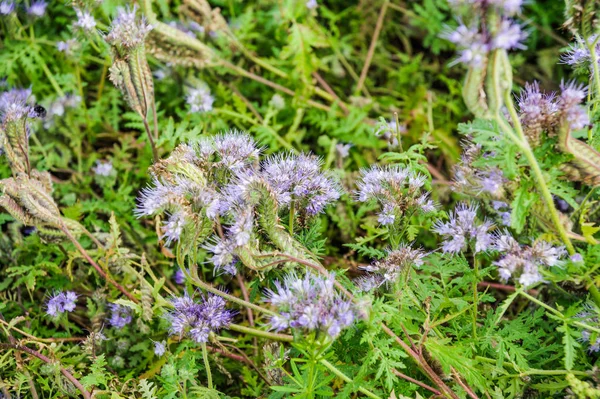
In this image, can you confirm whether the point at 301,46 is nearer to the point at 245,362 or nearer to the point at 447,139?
the point at 447,139

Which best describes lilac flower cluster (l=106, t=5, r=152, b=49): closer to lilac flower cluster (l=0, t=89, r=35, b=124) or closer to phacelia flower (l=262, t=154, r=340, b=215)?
lilac flower cluster (l=0, t=89, r=35, b=124)

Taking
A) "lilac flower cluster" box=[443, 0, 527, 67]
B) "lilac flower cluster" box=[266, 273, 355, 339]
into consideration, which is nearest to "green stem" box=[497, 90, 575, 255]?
"lilac flower cluster" box=[443, 0, 527, 67]

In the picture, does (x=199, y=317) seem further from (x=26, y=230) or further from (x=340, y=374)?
(x=26, y=230)

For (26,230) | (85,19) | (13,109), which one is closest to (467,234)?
(13,109)

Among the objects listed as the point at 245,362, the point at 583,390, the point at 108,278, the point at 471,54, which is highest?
the point at 471,54

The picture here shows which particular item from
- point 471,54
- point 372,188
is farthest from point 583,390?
point 471,54

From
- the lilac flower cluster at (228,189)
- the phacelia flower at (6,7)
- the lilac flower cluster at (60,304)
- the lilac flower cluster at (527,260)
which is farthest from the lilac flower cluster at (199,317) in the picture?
the phacelia flower at (6,7)
